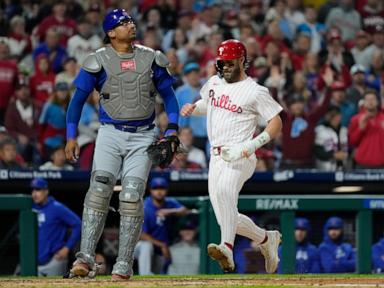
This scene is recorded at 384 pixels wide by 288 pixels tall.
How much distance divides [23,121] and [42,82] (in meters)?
0.99

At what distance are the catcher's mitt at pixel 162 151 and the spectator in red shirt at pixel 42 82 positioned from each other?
20.9ft

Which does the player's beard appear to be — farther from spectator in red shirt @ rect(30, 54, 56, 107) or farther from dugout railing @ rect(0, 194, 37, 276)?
spectator in red shirt @ rect(30, 54, 56, 107)

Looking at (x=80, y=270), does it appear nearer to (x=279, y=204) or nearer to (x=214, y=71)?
(x=279, y=204)

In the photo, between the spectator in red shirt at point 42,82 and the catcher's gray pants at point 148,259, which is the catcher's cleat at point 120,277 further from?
the spectator in red shirt at point 42,82

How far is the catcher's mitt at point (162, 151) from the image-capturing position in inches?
358

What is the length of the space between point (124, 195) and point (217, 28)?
8.51 metres

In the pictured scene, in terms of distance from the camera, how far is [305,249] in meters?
12.6

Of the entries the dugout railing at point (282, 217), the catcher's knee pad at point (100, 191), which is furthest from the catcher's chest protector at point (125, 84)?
the dugout railing at point (282, 217)

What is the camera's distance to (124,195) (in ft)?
29.2

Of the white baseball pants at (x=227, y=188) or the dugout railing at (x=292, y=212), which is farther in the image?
the dugout railing at (x=292, y=212)

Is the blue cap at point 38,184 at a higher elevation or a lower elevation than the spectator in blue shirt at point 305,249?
higher

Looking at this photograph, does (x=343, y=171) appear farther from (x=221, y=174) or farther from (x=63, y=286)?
(x=63, y=286)

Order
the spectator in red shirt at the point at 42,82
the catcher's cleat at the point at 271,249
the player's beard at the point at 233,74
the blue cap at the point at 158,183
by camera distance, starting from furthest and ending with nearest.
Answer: the spectator in red shirt at the point at 42,82 → the blue cap at the point at 158,183 → the catcher's cleat at the point at 271,249 → the player's beard at the point at 233,74

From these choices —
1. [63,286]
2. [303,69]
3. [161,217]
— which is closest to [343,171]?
[161,217]
